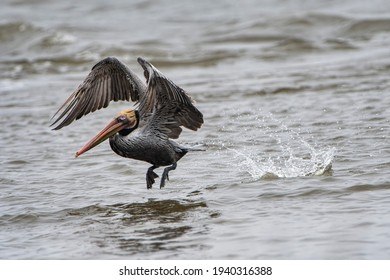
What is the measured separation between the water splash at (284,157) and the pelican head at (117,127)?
1.20m

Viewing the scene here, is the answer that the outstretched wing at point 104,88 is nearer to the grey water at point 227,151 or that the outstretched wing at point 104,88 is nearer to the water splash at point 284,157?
the grey water at point 227,151

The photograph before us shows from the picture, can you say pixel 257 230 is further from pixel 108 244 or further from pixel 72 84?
pixel 72 84

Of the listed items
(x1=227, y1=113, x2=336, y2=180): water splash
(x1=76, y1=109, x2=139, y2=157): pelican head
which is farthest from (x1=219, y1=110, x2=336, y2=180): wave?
(x1=76, y1=109, x2=139, y2=157): pelican head

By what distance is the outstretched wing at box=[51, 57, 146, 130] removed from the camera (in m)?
8.02

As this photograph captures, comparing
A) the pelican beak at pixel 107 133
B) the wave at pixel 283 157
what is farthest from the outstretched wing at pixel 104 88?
the wave at pixel 283 157

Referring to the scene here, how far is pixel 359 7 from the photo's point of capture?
62.2 feet

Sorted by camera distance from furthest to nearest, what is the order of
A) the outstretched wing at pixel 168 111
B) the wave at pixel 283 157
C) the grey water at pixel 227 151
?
the wave at pixel 283 157 → the outstretched wing at pixel 168 111 → the grey water at pixel 227 151

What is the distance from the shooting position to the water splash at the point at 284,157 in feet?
25.2

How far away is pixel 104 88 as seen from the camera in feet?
26.8

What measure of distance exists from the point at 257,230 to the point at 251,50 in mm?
9894

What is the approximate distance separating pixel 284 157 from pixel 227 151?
742mm

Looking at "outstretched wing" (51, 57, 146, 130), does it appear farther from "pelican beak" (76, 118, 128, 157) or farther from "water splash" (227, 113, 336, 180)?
"water splash" (227, 113, 336, 180)
